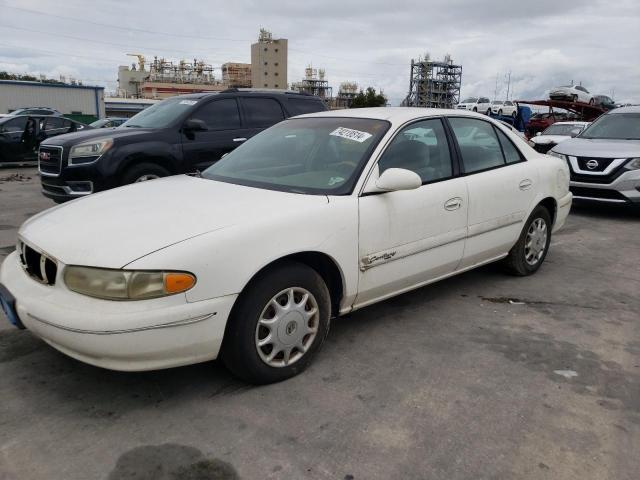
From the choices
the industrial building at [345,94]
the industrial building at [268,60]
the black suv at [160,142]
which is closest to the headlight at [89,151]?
the black suv at [160,142]

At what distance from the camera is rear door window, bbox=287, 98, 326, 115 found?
26.7 feet

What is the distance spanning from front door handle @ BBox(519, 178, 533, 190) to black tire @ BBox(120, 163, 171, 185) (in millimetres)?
4471

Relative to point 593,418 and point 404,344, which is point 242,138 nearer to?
point 404,344

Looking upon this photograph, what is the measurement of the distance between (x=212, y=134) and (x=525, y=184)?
14.2ft

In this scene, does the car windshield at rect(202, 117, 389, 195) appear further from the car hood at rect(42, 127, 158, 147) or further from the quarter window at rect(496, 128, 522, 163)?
the car hood at rect(42, 127, 158, 147)

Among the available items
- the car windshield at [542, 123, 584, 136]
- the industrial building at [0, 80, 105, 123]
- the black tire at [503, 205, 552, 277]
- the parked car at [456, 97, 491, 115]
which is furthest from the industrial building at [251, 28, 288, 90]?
the black tire at [503, 205, 552, 277]

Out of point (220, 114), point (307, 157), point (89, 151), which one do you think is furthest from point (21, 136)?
point (307, 157)

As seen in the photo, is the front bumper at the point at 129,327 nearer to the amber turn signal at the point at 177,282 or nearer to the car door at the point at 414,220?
the amber turn signal at the point at 177,282

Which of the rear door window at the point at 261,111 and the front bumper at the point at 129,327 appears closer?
the front bumper at the point at 129,327

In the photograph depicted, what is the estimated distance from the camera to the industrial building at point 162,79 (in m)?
104

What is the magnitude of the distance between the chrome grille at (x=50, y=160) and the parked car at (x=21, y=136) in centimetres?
782

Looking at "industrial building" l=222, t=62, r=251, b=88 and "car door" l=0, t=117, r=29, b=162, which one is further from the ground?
"industrial building" l=222, t=62, r=251, b=88

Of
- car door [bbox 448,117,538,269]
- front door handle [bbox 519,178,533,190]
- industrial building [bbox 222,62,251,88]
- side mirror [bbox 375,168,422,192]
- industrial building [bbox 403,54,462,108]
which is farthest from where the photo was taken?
industrial building [bbox 222,62,251,88]

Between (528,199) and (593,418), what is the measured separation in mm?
2305
